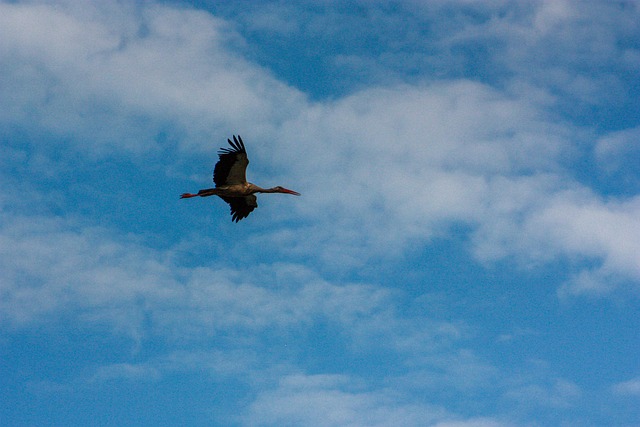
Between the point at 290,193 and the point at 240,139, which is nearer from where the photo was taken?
the point at 240,139

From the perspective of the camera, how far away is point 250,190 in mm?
34938

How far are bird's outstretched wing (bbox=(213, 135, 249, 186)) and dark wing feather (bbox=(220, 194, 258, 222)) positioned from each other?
1.25 m

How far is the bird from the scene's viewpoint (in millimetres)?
33031

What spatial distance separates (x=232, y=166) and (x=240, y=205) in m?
2.53

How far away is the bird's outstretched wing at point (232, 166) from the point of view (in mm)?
33000

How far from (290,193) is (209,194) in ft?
13.7

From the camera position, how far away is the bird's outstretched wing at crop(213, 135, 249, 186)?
33000 mm

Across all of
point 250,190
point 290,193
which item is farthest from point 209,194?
point 290,193

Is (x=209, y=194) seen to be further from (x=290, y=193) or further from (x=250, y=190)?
(x=290, y=193)

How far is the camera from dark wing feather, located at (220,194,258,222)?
3547 cm

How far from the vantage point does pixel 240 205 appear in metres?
35.5

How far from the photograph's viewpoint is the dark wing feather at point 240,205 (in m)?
35.5

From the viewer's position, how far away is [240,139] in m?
33.0

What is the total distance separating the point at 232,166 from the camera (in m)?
33.4
